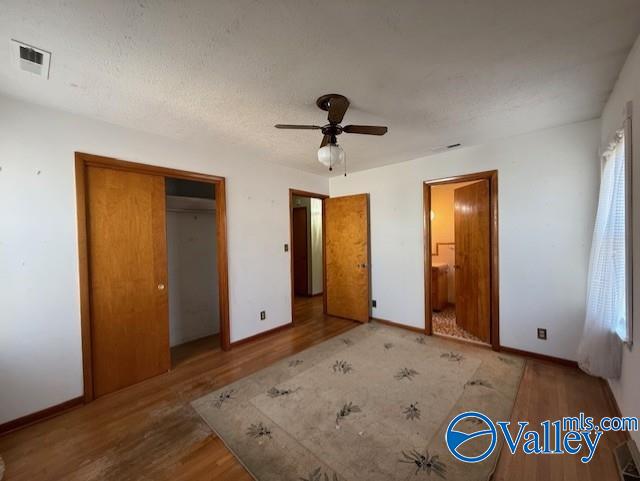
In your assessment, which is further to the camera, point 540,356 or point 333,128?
point 540,356

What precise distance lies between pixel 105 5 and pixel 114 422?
2653 millimetres

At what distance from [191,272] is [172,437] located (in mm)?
2097

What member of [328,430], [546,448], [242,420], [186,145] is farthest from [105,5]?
[546,448]

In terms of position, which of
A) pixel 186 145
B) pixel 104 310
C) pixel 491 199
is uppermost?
pixel 186 145

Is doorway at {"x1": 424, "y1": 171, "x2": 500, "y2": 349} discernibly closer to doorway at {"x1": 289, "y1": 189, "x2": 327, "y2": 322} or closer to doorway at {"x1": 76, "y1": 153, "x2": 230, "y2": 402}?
doorway at {"x1": 289, "y1": 189, "x2": 327, "y2": 322}

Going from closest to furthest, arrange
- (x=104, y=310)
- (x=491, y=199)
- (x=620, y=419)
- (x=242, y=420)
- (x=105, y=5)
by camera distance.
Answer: (x=105, y=5) → (x=620, y=419) → (x=242, y=420) → (x=104, y=310) → (x=491, y=199)

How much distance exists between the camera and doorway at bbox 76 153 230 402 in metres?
2.28

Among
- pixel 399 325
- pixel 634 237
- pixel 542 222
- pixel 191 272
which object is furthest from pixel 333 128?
pixel 399 325

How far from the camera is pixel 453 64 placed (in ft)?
5.41

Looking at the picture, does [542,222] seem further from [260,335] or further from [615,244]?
[260,335]

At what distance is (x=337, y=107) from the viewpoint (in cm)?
187

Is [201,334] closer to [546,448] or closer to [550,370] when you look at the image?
[546,448]

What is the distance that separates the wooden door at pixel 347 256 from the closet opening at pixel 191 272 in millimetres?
1869

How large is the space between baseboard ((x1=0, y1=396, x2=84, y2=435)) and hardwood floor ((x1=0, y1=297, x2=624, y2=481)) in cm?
5
